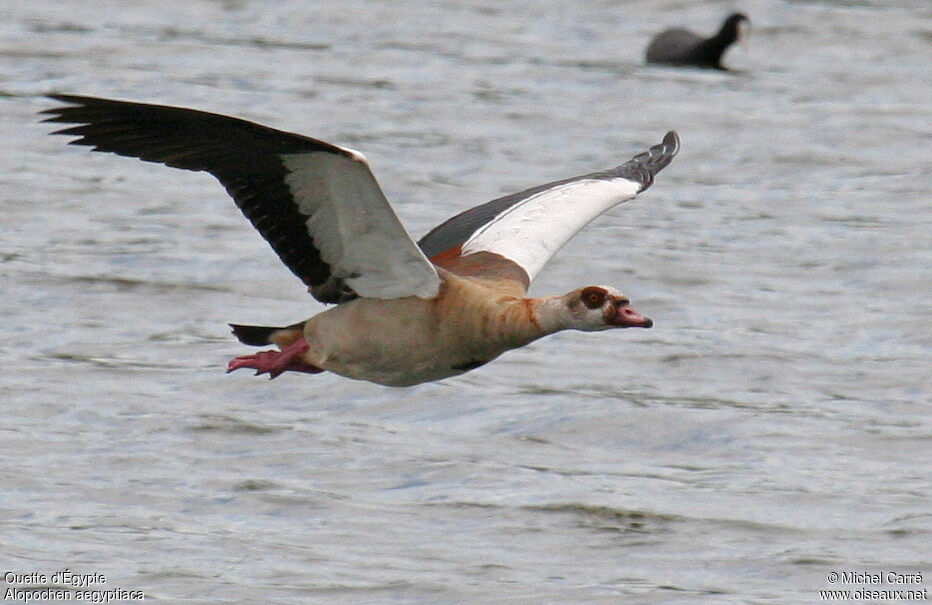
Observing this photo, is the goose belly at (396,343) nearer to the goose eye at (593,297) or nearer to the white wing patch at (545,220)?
the goose eye at (593,297)

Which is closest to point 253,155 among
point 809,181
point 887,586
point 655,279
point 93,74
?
point 887,586

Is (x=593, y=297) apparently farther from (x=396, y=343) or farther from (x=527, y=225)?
(x=527, y=225)

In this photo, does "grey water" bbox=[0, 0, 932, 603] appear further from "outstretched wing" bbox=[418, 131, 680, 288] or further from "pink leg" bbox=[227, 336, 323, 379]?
"outstretched wing" bbox=[418, 131, 680, 288]

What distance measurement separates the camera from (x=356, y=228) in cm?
718

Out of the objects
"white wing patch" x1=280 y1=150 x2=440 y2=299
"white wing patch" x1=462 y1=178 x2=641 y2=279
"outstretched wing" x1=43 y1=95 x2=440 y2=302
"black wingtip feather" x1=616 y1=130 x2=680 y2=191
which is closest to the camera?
"outstretched wing" x1=43 y1=95 x2=440 y2=302

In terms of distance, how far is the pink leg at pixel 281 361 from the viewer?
7605mm

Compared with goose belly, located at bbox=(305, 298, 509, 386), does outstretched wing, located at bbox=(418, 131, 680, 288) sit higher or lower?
higher

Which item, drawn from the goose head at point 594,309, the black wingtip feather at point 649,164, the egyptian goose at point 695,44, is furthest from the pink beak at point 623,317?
the egyptian goose at point 695,44

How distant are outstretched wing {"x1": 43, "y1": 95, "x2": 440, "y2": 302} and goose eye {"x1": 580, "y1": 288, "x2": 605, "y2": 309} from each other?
562mm

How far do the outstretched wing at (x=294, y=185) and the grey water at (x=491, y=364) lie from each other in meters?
1.32

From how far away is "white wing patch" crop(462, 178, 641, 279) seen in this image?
26.6 ft

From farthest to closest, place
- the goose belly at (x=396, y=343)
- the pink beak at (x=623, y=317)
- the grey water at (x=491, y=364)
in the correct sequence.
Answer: the grey water at (x=491, y=364)
the goose belly at (x=396, y=343)
the pink beak at (x=623, y=317)

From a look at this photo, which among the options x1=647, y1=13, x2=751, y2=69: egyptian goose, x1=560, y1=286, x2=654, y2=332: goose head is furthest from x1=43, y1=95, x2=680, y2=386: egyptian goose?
x1=647, y1=13, x2=751, y2=69: egyptian goose

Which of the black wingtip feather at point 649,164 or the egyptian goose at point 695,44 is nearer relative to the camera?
the black wingtip feather at point 649,164
